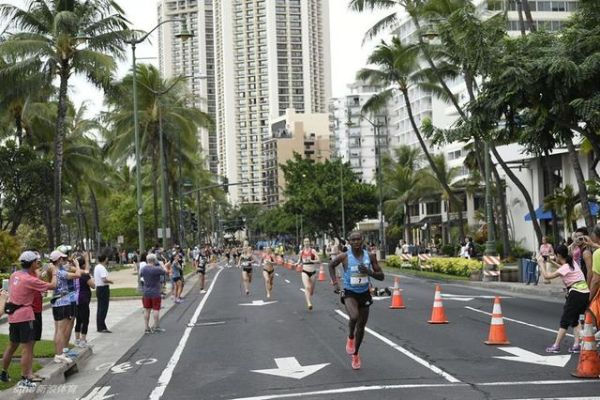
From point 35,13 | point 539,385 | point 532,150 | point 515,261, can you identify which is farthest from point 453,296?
point 35,13

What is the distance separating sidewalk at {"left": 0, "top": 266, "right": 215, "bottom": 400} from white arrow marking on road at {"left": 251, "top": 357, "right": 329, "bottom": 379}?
99.6 inches

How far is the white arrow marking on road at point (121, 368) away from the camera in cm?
1270

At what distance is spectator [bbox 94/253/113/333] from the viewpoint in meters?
17.4

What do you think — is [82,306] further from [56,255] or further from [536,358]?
[536,358]

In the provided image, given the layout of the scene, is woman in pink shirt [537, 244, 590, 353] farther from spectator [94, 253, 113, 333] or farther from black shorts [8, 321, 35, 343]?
spectator [94, 253, 113, 333]

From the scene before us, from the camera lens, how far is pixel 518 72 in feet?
61.7

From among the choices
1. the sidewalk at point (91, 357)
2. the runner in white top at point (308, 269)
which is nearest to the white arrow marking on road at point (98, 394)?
the sidewalk at point (91, 357)

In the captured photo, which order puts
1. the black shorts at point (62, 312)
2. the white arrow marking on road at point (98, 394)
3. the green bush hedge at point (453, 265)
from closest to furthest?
the white arrow marking on road at point (98, 394) → the black shorts at point (62, 312) → the green bush hedge at point (453, 265)

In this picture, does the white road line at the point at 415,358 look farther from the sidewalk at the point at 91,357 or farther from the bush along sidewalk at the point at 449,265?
the bush along sidewalk at the point at 449,265

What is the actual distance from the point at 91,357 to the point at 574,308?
26.4 ft

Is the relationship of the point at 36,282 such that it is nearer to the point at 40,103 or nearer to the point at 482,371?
the point at 482,371

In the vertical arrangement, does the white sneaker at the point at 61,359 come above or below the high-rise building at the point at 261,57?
below

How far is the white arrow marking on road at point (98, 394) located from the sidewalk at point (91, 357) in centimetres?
15

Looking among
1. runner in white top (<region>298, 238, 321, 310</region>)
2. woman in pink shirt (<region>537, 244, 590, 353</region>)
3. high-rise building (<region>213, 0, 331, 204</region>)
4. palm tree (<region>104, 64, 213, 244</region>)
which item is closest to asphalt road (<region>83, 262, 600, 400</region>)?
woman in pink shirt (<region>537, 244, 590, 353</region>)
